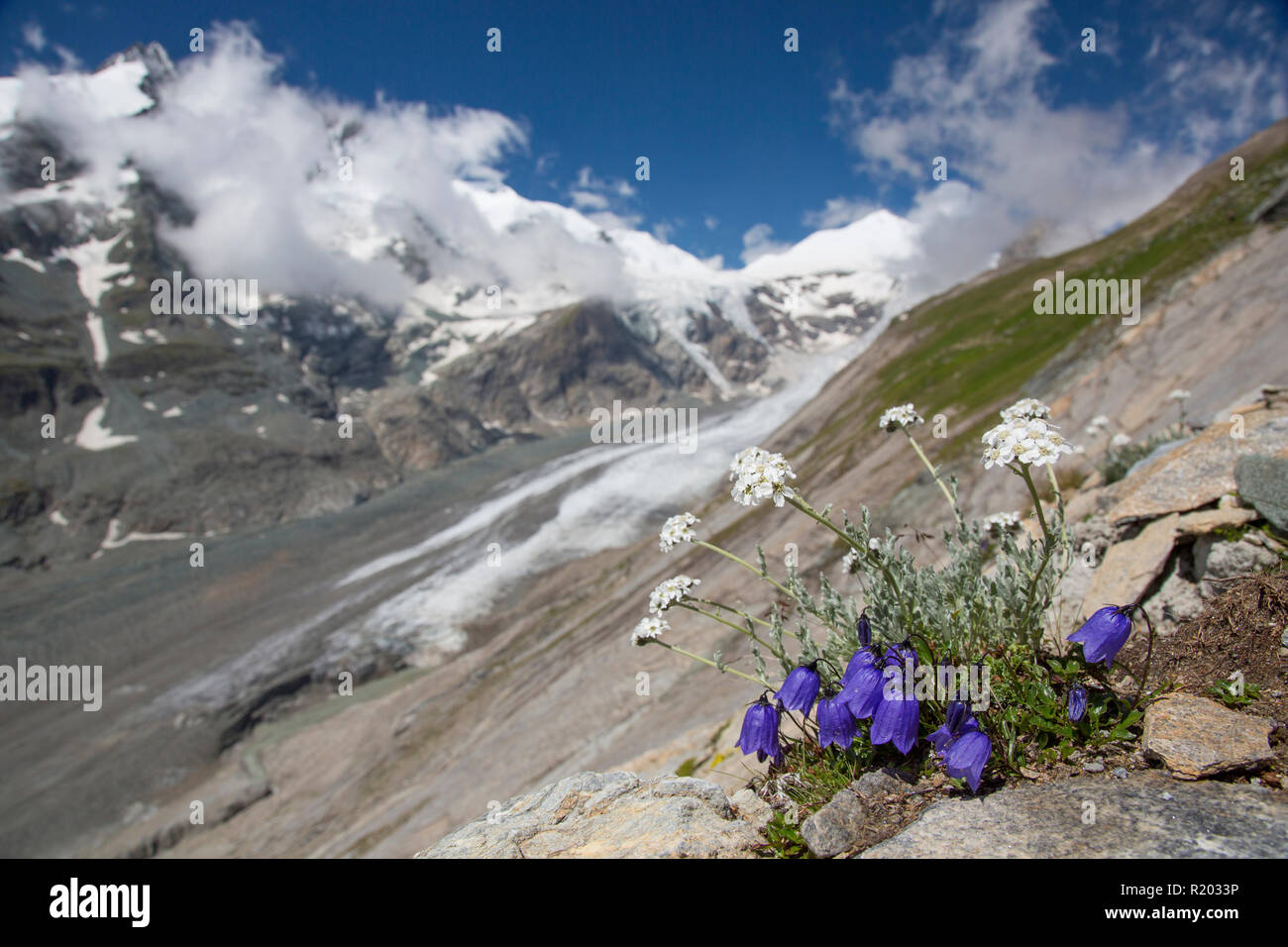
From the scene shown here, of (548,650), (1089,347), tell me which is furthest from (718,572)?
(1089,347)

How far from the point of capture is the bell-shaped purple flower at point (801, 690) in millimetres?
3805

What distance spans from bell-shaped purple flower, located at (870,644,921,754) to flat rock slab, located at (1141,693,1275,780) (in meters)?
1.13

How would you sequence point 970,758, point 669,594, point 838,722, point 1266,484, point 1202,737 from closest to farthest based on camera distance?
point 1202,737
point 970,758
point 838,722
point 1266,484
point 669,594

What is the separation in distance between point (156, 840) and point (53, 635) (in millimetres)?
81797

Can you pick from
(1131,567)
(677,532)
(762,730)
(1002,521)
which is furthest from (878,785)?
(1131,567)

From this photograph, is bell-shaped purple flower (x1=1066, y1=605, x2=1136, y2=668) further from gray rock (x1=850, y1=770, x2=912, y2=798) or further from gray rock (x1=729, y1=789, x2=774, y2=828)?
gray rock (x1=729, y1=789, x2=774, y2=828)

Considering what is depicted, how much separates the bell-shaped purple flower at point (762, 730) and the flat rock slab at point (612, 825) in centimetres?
44

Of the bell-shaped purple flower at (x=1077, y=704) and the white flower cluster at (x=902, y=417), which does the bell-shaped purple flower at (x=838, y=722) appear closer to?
the bell-shaped purple flower at (x=1077, y=704)

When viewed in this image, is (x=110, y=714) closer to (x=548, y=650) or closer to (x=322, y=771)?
(x=322, y=771)

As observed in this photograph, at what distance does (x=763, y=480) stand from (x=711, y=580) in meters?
33.2

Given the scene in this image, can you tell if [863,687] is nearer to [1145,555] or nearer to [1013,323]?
[1145,555]

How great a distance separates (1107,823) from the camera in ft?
9.07

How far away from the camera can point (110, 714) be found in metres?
69.2

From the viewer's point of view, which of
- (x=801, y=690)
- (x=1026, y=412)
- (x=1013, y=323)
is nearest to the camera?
(x=801, y=690)
